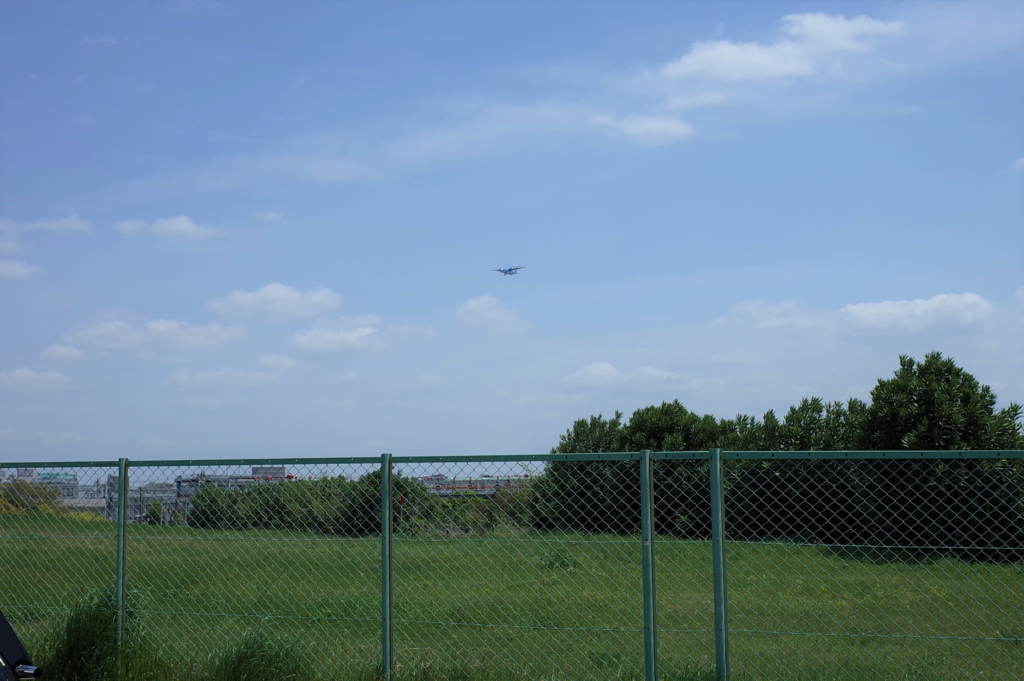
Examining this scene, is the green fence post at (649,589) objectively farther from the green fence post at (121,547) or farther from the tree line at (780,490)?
the green fence post at (121,547)

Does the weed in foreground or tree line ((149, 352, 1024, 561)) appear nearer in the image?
the weed in foreground

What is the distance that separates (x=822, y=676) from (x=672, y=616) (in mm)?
2248

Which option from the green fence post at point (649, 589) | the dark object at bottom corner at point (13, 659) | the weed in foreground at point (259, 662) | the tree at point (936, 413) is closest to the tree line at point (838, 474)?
the tree at point (936, 413)

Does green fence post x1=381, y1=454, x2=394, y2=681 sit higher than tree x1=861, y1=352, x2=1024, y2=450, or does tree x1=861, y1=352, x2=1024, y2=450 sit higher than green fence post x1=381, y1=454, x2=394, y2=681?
tree x1=861, y1=352, x2=1024, y2=450

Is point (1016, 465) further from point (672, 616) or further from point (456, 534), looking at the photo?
point (456, 534)

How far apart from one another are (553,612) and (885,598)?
3200mm

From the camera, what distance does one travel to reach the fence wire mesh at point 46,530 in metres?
7.76

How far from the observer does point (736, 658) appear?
23.2 ft

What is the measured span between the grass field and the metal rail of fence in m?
0.04

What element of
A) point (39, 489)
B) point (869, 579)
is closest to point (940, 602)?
point (869, 579)

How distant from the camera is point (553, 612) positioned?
337 inches

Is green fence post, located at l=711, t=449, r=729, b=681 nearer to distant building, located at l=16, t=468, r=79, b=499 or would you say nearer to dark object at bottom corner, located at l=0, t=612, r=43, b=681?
dark object at bottom corner, located at l=0, t=612, r=43, b=681

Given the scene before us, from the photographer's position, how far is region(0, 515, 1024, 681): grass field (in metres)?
6.47

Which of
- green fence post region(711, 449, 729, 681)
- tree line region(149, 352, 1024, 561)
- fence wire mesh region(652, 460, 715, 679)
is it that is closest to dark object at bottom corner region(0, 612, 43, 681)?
tree line region(149, 352, 1024, 561)
